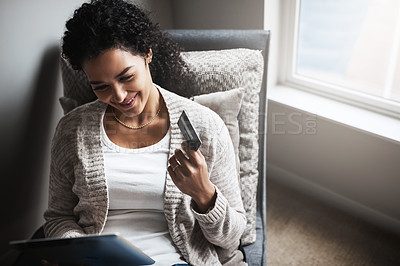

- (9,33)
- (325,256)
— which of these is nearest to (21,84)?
(9,33)

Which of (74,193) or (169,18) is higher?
(169,18)

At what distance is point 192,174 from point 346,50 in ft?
4.21

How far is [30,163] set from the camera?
5.36 feet

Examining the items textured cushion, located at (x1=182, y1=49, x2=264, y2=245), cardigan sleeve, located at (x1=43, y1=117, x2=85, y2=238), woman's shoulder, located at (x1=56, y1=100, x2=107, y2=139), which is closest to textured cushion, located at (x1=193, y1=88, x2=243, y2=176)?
textured cushion, located at (x1=182, y1=49, x2=264, y2=245)

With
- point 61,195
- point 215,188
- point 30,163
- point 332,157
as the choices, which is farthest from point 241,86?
point 30,163

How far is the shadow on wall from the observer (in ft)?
5.10

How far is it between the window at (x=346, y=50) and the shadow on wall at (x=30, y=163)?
105 cm

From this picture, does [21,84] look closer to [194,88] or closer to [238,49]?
[194,88]

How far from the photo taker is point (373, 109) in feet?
5.79

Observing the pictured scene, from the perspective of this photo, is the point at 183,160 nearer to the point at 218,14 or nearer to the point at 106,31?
the point at 106,31

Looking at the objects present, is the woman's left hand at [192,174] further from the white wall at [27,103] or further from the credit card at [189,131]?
the white wall at [27,103]

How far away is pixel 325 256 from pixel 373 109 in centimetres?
66

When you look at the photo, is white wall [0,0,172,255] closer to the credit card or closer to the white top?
the white top

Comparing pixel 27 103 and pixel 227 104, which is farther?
pixel 27 103
